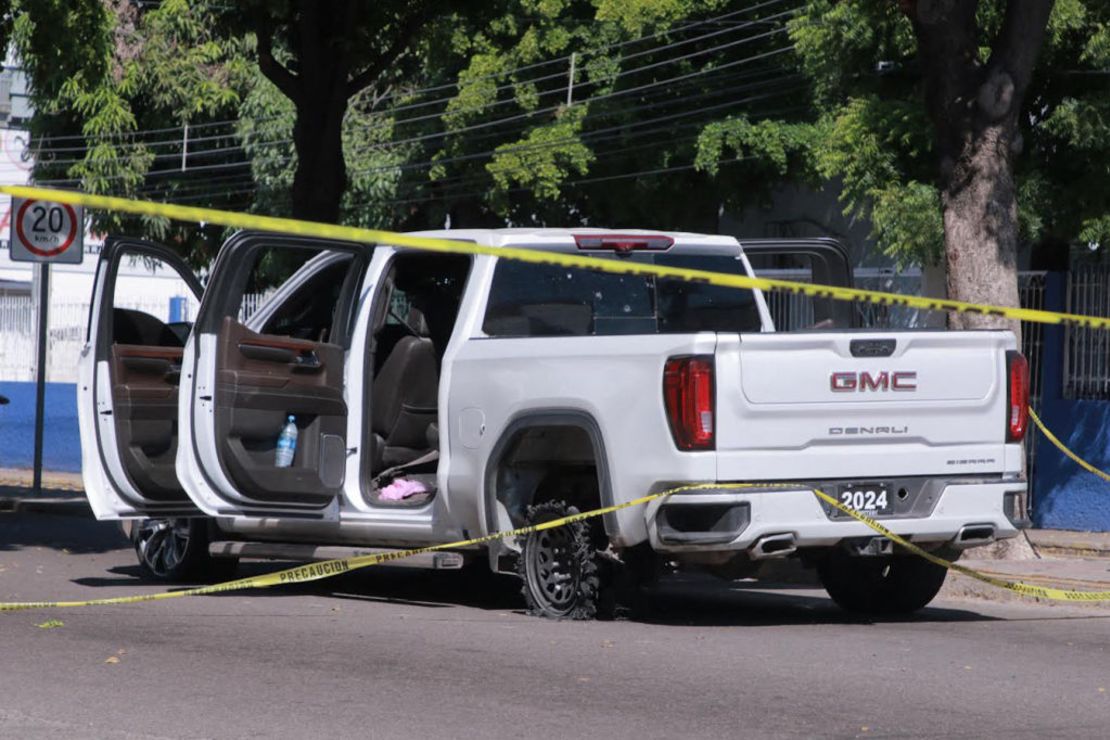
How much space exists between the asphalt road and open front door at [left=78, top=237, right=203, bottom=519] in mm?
625

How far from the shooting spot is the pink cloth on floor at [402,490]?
10273 millimetres

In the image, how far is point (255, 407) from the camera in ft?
32.6

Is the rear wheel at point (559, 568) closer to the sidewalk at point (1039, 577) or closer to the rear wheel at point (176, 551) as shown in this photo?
the rear wheel at point (176, 551)

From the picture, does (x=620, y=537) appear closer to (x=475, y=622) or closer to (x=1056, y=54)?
(x=475, y=622)

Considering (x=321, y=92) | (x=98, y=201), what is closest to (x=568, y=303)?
(x=98, y=201)

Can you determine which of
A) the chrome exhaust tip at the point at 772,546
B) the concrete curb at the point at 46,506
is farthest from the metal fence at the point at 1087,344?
the concrete curb at the point at 46,506

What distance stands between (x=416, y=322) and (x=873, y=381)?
2.97 meters

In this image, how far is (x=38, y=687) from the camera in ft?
23.5

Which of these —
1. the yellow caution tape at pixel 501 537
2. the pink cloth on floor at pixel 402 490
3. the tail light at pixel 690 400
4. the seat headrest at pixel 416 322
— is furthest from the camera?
the seat headrest at pixel 416 322

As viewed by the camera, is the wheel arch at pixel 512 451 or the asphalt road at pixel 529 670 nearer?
the asphalt road at pixel 529 670

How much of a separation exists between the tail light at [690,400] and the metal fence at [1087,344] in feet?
25.8

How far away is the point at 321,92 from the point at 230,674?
9822 millimetres

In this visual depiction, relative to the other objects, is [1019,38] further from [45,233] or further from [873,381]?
[45,233]

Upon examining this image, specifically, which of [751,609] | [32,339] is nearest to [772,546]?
[751,609]
